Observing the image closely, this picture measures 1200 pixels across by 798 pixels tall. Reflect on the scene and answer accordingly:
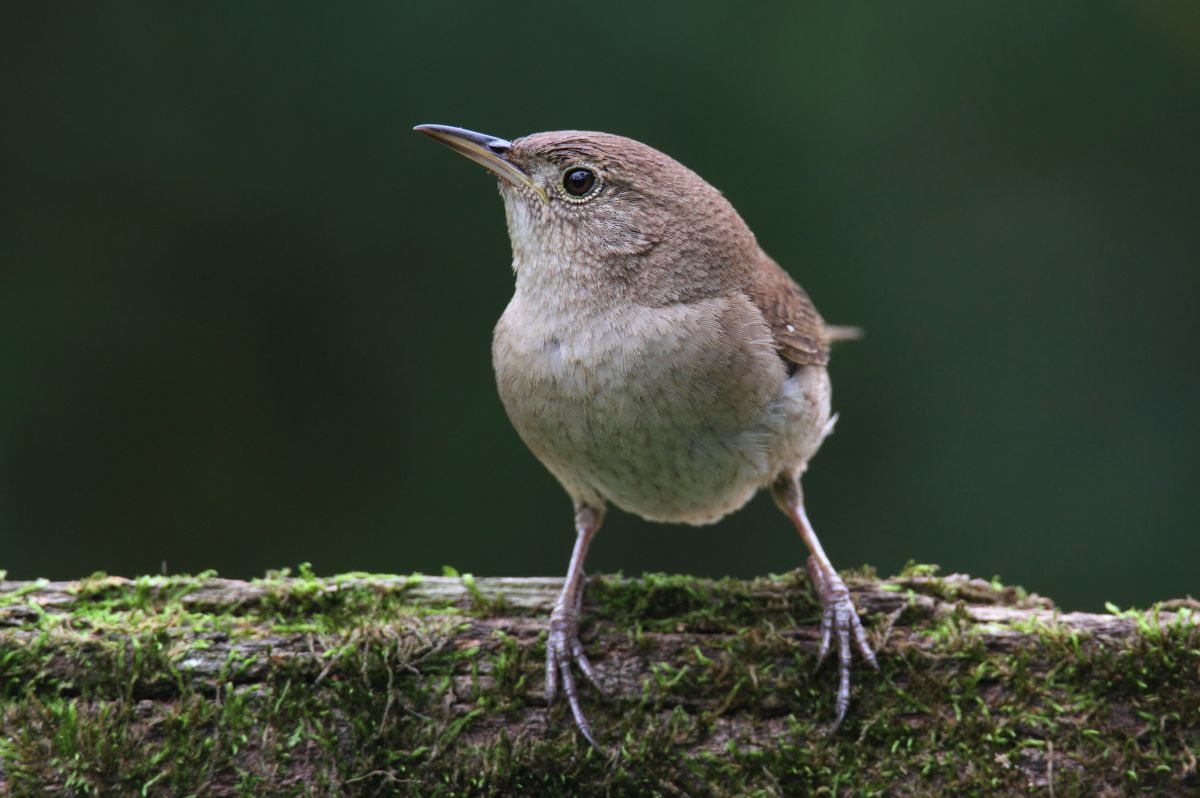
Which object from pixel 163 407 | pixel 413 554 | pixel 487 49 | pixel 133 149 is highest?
pixel 487 49

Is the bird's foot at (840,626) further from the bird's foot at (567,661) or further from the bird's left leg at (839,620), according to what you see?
the bird's foot at (567,661)

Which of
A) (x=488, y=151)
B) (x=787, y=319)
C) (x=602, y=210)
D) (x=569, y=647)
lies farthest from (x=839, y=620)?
(x=488, y=151)

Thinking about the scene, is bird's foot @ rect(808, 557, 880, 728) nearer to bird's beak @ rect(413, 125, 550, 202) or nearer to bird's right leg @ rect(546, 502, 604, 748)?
bird's right leg @ rect(546, 502, 604, 748)

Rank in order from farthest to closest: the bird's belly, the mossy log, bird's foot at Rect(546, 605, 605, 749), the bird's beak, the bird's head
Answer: the bird's beak < the bird's head < the bird's belly < bird's foot at Rect(546, 605, 605, 749) < the mossy log

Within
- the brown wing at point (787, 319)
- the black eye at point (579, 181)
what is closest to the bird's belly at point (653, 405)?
the brown wing at point (787, 319)

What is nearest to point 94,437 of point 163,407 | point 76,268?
point 163,407

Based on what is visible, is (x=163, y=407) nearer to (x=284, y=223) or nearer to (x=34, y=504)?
(x=34, y=504)

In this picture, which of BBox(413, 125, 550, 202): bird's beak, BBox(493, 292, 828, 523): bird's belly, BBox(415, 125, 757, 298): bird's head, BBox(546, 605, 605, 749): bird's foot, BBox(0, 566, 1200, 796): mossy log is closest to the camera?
BBox(0, 566, 1200, 796): mossy log

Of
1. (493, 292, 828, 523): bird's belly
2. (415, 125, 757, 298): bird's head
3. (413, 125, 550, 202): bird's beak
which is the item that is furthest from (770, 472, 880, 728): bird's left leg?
(413, 125, 550, 202): bird's beak
